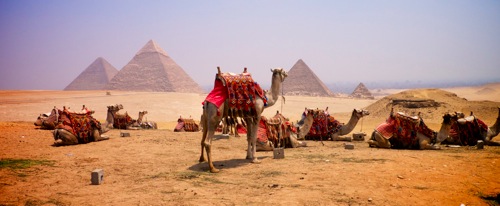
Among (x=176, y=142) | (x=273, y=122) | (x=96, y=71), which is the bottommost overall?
(x=176, y=142)

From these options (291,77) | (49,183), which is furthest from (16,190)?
(291,77)

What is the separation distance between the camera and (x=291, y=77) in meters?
102

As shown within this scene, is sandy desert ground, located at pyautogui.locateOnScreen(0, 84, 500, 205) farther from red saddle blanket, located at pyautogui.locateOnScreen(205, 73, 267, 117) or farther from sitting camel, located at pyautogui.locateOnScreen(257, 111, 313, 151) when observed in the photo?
red saddle blanket, located at pyautogui.locateOnScreen(205, 73, 267, 117)

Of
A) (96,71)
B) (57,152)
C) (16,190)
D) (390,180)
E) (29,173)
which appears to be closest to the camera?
(16,190)

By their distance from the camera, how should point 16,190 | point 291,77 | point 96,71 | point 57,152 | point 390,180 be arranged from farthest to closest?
point 96,71 → point 291,77 → point 57,152 → point 390,180 → point 16,190

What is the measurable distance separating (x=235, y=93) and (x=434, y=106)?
24.7 metres

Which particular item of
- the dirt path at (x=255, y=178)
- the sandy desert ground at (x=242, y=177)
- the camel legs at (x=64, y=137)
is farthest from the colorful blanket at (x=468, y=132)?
the camel legs at (x=64, y=137)

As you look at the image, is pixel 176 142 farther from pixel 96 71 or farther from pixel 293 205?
pixel 96 71

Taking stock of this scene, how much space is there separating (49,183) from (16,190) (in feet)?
2.05

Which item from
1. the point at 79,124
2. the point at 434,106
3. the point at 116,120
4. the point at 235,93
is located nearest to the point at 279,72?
the point at 235,93

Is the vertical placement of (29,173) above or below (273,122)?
below

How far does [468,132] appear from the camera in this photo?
1199 centimetres

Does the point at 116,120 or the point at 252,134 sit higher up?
the point at 252,134

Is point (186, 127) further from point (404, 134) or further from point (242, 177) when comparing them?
point (242, 177)
